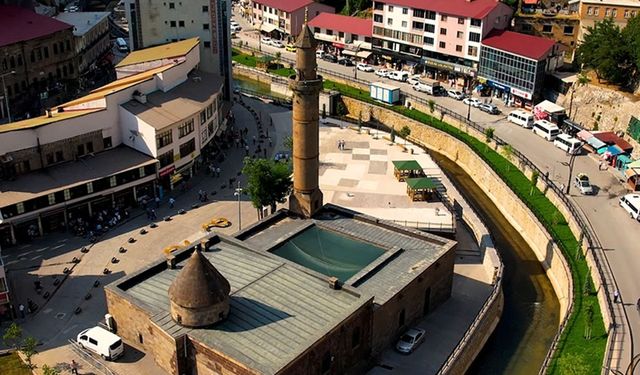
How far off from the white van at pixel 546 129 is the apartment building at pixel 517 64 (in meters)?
8.16

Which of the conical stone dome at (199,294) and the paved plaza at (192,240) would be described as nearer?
the conical stone dome at (199,294)

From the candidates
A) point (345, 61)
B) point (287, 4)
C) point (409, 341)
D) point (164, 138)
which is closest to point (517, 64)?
point (345, 61)

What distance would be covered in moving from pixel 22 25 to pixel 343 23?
5056 centimetres

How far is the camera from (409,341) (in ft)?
147

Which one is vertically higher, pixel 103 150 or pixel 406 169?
pixel 103 150

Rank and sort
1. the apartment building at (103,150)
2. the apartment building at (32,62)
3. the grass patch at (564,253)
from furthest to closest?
1. the apartment building at (32,62)
2. the apartment building at (103,150)
3. the grass patch at (564,253)

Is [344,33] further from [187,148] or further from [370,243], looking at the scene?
[370,243]

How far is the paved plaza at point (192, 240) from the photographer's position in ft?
147

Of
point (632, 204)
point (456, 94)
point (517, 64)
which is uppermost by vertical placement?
point (517, 64)

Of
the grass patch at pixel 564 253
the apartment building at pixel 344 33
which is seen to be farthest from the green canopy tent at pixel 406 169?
the apartment building at pixel 344 33

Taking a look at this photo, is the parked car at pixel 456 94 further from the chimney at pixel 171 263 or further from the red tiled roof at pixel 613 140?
the chimney at pixel 171 263

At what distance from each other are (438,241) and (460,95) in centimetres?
4563

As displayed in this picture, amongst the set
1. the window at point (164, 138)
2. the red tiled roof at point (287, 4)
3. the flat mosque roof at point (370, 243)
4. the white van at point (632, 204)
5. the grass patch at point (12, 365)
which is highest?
the red tiled roof at point (287, 4)

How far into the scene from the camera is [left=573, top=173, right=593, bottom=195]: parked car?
6331 centimetres
